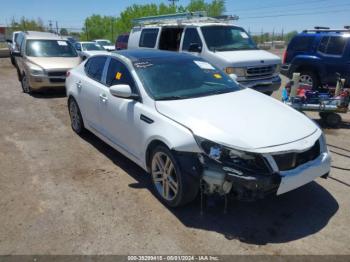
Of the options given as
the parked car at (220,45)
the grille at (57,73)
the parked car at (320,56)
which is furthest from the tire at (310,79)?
the grille at (57,73)

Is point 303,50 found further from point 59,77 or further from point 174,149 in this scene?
point 174,149

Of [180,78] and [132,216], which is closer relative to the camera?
[132,216]

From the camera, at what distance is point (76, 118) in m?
6.09

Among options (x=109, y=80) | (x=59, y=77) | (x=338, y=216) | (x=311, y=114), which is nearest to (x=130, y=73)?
(x=109, y=80)

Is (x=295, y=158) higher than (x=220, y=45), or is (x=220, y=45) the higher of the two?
(x=220, y=45)

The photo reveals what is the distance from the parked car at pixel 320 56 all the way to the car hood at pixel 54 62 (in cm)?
683

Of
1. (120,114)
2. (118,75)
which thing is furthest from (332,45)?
(120,114)

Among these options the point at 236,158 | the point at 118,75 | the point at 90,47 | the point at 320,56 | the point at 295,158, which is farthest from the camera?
the point at 90,47

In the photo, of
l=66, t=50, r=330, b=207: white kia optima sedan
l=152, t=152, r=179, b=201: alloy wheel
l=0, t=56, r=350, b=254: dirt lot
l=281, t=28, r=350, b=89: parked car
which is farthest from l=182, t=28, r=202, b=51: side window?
l=152, t=152, r=179, b=201: alloy wheel

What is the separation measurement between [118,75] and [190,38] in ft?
16.8

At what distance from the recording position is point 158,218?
3.53 meters

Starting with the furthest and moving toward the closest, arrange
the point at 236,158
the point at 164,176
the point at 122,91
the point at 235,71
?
the point at 235,71
the point at 122,91
the point at 164,176
the point at 236,158

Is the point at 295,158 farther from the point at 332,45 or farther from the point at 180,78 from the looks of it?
the point at 332,45

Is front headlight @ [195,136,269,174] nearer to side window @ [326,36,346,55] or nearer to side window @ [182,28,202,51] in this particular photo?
side window @ [182,28,202,51]
